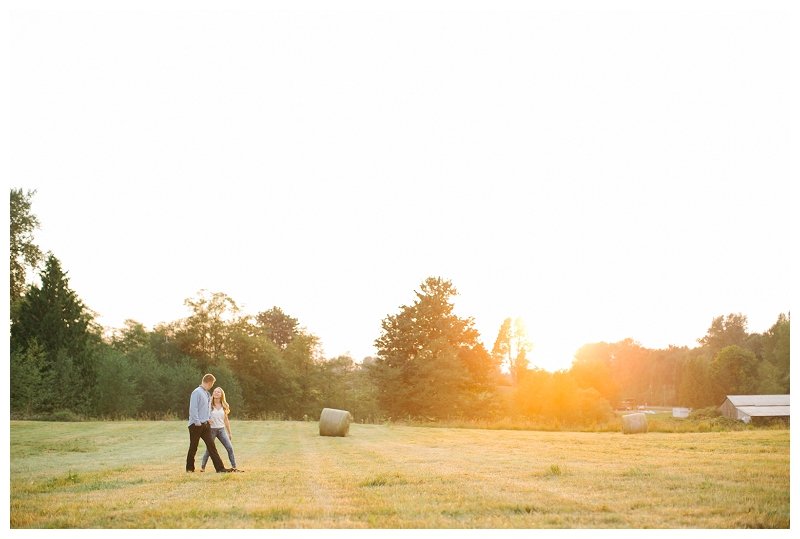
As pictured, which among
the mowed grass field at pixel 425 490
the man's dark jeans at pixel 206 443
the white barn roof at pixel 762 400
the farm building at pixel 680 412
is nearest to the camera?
the mowed grass field at pixel 425 490

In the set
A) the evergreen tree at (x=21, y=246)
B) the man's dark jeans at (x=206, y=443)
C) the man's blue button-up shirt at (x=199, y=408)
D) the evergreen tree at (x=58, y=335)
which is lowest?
the man's dark jeans at (x=206, y=443)

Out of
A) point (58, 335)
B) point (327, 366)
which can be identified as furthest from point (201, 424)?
→ point (327, 366)

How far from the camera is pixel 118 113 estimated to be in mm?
13312

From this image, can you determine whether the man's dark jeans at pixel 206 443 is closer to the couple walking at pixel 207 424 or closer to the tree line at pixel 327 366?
the couple walking at pixel 207 424

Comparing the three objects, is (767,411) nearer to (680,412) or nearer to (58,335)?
(680,412)

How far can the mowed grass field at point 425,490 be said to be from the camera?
251 inches

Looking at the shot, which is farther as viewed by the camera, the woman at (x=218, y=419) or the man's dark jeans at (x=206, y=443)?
the woman at (x=218, y=419)

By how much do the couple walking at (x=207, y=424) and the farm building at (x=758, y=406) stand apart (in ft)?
55.8

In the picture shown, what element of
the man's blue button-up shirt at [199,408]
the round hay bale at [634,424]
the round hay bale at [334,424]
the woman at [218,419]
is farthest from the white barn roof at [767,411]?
the man's blue button-up shirt at [199,408]

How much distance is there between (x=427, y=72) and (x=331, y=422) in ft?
44.4

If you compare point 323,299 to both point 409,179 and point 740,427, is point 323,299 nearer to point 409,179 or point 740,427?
point 409,179

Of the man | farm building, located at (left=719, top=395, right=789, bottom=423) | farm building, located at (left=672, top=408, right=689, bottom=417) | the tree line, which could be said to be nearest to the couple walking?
the man

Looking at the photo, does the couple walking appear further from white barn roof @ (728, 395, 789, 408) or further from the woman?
white barn roof @ (728, 395, 789, 408)

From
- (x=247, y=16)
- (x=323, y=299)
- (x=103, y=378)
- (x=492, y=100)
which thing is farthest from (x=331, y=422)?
(x=103, y=378)
